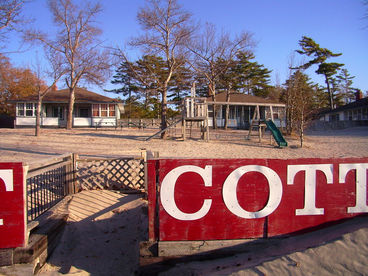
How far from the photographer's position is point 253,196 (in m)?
4.00

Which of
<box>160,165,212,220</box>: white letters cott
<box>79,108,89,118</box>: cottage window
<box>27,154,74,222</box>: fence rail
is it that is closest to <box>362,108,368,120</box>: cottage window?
<box>79,108,89,118</box>: cottage window

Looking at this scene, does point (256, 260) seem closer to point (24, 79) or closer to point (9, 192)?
point (9, 192)

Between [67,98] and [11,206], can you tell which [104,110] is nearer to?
[67,98]

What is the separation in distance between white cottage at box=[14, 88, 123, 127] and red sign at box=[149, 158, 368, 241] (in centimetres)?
2765

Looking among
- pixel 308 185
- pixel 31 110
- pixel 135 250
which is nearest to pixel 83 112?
pixel 31 110

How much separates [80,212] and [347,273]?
17.3ft

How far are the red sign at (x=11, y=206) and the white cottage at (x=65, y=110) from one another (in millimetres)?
26971

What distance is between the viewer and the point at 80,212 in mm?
6273

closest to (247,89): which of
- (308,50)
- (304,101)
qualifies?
(308,50)

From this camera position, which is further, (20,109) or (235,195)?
(20,109)

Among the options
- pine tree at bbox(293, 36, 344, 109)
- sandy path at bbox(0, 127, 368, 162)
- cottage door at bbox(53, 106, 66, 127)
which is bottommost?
sandy path at bbox(0, 127, 368, 162)

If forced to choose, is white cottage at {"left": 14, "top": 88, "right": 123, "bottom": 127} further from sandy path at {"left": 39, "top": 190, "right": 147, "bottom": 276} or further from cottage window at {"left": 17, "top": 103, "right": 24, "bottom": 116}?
sandy path at {"left": 39, "top": 190, "right": 147, "bottom": 276}

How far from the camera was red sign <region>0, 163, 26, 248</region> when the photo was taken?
389 centimetres

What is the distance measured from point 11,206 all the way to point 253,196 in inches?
137
